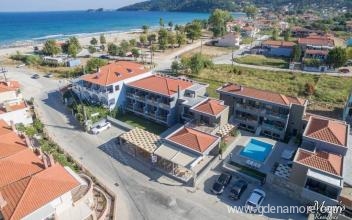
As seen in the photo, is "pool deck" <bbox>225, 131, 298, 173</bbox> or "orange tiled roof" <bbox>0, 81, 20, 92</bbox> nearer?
"pool deck" <bbox>225, 131, 298, 173</bbox>

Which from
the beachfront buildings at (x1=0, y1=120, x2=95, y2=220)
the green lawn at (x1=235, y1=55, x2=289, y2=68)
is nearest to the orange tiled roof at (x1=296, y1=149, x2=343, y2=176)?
the beachfront buildings at (x1=0, y1=120, x2=95, y2=220)

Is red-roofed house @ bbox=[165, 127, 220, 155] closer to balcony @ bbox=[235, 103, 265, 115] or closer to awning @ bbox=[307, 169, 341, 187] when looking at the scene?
balcony @ bbox=[235, 103, 265, 115]

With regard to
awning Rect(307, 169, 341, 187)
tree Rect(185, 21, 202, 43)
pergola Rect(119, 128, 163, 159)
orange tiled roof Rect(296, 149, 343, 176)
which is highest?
tree Rect(185, 21, 202, 43)

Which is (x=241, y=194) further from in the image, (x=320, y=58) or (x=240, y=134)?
(x=320, y=58)

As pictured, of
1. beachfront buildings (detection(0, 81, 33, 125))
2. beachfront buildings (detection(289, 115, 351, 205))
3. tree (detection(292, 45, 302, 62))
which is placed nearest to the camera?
beachfront buildings (detection(289, 115, 351, 205))

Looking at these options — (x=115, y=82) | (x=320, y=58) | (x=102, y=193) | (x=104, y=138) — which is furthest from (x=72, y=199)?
(x=320, y=58)

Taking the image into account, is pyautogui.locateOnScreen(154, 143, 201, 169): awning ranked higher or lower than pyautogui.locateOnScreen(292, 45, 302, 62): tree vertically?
lower

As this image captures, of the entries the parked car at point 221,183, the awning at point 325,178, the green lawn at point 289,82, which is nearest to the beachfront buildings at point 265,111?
the green lawn at point 289,82
